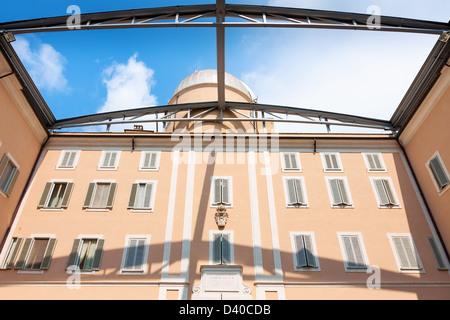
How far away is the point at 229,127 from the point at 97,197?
8.75 metres

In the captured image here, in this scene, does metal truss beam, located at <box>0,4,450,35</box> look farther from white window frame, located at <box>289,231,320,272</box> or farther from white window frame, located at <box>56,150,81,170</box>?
white window frame, located at <box>289,231,320,272</box>

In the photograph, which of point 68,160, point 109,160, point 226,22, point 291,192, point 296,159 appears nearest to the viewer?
point 226,22

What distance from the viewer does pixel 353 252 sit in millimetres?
14719

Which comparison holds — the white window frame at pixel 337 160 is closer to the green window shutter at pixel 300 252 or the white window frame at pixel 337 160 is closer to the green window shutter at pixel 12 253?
the green window shutter at pixel 300 252

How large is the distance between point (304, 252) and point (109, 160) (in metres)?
10.4

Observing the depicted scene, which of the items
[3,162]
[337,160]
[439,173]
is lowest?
[439,173]

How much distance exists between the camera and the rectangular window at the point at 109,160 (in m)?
17.5

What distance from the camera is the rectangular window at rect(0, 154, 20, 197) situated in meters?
14.9

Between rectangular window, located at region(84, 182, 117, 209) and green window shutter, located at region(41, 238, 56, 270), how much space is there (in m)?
2.01

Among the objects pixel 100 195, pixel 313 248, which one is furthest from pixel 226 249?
pixel 100 195

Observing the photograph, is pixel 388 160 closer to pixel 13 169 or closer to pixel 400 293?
pixel 400 293

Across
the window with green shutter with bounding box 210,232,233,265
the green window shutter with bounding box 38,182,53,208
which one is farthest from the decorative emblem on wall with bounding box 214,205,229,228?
the green window shutter with bounding box 38,182,53,208

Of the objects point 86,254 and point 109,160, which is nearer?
point 86,254

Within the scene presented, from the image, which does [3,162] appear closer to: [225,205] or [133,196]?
[133,196]
